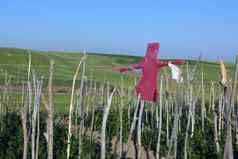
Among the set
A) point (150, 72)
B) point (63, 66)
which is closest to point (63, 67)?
point (63, 66)

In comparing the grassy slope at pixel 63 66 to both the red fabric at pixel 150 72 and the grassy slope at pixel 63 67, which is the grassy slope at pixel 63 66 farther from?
the red fabric at pixel 150 72

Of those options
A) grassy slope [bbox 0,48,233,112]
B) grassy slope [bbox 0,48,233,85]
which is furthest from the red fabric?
grassy slope [bbox 0,48,233,85]

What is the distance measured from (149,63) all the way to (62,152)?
383 centimetres

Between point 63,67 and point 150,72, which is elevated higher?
point 150,72

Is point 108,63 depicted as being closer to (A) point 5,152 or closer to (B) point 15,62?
(B) point 15,62

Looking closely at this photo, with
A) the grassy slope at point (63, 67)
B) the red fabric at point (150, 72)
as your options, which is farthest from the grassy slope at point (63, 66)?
the red fabric at point (150, 72)

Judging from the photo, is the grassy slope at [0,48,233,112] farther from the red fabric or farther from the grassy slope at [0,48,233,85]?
the red fabric

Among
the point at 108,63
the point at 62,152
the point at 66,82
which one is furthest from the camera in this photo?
the point at 108,63

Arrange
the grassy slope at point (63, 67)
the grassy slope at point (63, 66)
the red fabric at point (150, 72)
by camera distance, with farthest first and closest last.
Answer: the grassy slope at point (63, 66) < the grassy slope at point (63, 67) < the red fabric at point (150, 72)

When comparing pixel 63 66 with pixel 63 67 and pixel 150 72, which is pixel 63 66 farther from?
pixel 150 72

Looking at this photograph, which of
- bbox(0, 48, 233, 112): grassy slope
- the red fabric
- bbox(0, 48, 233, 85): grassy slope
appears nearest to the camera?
the red fabric

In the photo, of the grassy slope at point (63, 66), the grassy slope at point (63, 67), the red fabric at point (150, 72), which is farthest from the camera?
the grassy slope at point (63, 66)

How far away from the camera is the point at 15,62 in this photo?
34.1 meters

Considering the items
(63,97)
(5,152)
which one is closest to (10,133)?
(5,152)
